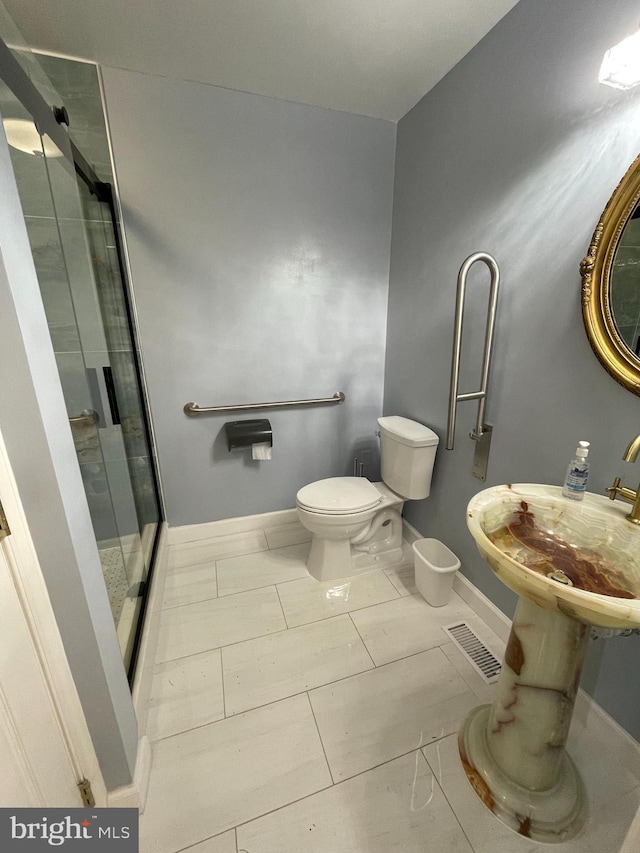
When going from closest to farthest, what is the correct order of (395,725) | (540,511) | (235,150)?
(540,511) → (395,725) → (235,150)

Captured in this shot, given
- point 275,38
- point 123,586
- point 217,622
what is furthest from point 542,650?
point 275,38

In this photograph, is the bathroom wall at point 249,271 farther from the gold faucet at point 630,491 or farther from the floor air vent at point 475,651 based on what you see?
the gold faucet at point 630,491

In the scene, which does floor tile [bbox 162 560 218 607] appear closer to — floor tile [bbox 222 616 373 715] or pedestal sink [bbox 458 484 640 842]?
floor tile [bbox 222 616 373 715]

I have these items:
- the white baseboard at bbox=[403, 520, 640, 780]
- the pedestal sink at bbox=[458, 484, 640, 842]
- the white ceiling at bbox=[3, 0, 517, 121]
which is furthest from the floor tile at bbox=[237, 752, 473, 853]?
the white ceiling at bbox=[3, 0, 517, 121]

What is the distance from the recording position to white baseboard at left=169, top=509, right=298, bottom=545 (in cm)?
205

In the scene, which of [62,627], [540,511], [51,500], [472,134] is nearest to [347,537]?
[540,511]

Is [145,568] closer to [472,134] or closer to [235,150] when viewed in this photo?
[235,150]

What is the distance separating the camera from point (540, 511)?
3.40 ft

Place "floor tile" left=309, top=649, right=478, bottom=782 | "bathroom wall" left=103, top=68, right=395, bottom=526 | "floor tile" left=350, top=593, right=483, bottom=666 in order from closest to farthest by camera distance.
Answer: "floor tile" left=309, top=649, right=478, bottom=782, "floor tile" left=350, top=593, right=483, bottom=666, "bathroom wall" left=103, top=68, right=395, bottom=526

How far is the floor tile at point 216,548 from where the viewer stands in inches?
77.2

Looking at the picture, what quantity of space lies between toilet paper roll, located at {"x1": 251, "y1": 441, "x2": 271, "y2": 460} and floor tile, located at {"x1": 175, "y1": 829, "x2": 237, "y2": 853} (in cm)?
139

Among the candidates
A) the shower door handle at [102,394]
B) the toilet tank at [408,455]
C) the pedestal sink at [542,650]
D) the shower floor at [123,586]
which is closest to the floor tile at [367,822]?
the pedestal sink at [542,650]

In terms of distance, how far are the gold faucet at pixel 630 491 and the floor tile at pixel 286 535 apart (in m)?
1.58

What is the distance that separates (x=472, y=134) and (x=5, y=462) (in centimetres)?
188
